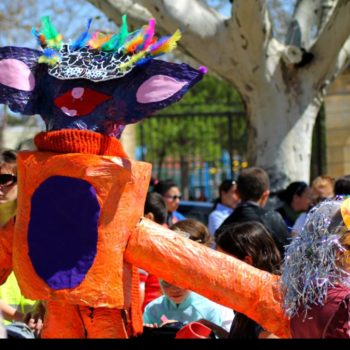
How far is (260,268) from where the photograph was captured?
3.82 m

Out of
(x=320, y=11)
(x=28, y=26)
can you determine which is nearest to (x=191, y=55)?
(x=320, y=11)

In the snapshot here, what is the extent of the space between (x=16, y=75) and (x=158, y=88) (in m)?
0.56

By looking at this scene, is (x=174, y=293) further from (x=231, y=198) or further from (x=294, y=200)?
(x=294, y=200)

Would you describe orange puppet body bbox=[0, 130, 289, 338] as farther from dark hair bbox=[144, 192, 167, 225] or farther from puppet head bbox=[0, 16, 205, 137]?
dark hair bbox=[144, 192, 167, 225]

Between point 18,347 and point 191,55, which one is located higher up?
point 191,55

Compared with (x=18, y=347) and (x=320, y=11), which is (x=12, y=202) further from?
(x=320, y=11)

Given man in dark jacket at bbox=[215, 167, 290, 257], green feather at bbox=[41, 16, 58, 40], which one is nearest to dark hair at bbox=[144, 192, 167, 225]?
man in dark jacket at bbox=[215, 167, 290, 257]

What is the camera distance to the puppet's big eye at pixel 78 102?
3.59 m

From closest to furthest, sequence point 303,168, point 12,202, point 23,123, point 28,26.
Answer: point 12,202, point 303,168, point 28,26, point 23,123

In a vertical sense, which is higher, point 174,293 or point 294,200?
point 174,293

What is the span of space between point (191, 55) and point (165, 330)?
4.78 meters

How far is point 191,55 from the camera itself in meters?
8.20

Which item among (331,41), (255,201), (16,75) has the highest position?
(331,41)

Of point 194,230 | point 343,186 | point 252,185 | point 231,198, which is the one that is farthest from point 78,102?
point 231,198
